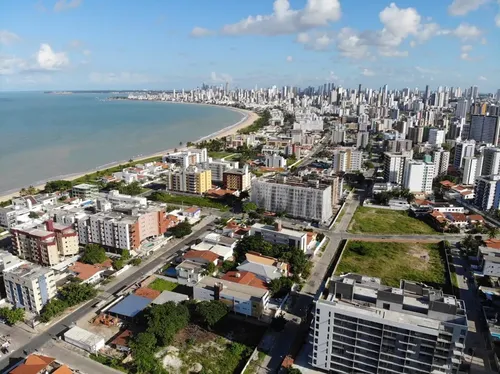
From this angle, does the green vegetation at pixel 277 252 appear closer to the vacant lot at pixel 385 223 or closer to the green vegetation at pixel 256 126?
the vacant lot at pixel 385 223

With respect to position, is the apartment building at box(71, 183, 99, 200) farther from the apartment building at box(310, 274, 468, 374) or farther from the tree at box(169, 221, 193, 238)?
the apartment building at box(310, 274, 468, 374)

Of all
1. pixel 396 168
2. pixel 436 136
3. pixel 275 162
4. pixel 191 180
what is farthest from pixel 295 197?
pixel 436 136

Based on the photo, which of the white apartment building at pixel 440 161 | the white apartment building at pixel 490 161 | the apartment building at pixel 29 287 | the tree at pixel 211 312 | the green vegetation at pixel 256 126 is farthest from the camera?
the green vegetation at pixel 256 126

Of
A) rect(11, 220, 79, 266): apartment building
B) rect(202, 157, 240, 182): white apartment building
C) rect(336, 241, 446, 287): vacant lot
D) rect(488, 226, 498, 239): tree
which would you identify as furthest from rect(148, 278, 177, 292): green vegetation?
rect(202, 157, 240, 182): white apartment building

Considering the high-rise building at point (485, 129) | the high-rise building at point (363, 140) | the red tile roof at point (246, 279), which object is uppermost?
the high-rise building at point (485, 129)

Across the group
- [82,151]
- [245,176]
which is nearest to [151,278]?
[245,176]

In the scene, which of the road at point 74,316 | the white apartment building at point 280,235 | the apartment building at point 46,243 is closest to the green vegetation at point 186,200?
the white apartment building at point 280,235
